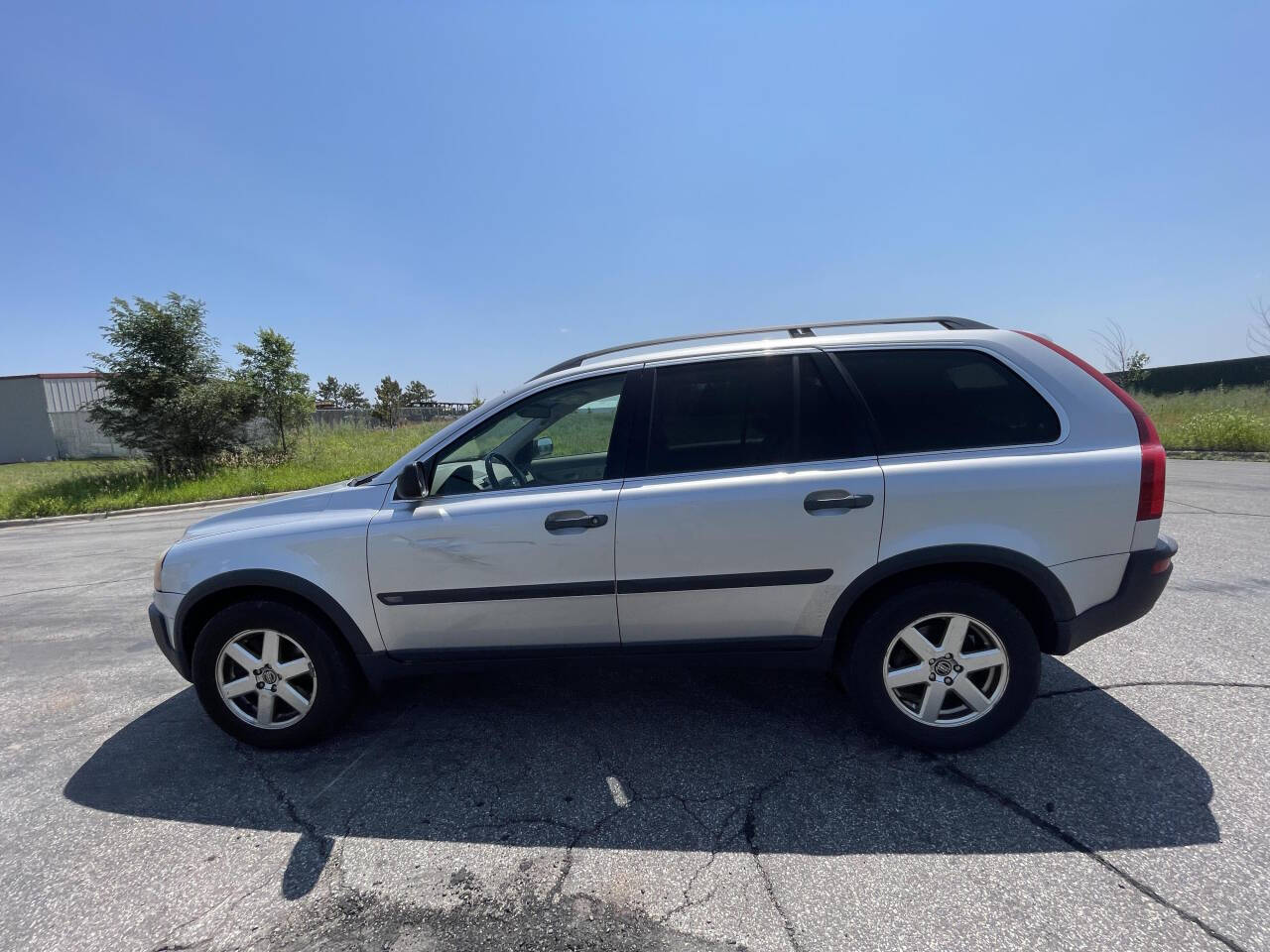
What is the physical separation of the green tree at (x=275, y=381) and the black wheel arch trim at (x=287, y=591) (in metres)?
15.5

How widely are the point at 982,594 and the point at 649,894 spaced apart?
1.76m

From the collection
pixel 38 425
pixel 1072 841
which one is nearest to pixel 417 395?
pixel 38 425

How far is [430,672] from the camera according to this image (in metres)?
2.83

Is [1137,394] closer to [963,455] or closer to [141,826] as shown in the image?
[963,455]

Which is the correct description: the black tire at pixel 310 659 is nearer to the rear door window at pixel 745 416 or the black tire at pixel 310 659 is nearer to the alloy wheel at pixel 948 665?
the rear door window at pixel 745 416

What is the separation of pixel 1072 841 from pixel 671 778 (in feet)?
4.79

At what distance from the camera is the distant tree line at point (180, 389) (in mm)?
14188

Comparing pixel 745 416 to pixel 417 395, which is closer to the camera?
pixel 745 416

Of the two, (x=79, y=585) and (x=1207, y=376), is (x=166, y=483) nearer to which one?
(x=79, y=585)

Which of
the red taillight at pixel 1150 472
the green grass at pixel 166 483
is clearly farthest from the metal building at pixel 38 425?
the red taillight at pixel 1150 472

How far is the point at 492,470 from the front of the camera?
3.10 metres

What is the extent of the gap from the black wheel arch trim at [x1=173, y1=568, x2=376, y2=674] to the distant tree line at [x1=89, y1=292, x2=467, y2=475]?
48.3ft

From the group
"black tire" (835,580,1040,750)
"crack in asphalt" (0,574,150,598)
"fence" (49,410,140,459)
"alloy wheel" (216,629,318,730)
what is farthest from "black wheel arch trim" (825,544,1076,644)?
"fence" (49,410,140,459)

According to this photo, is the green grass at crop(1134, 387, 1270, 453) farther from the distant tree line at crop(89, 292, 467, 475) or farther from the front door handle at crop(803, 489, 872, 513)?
the distant tree line at crop(89, 292, 467, 475)
